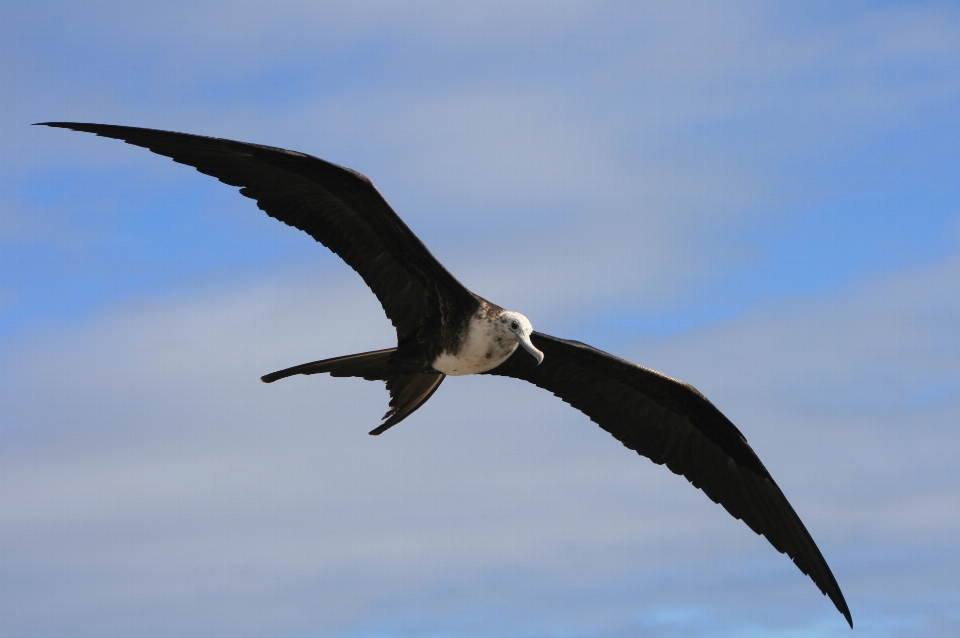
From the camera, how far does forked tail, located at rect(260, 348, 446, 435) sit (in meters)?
9.62

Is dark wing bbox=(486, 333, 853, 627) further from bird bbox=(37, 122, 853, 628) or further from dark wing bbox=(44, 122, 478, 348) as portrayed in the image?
dark wing bbox=(44, 122, 478, 348)

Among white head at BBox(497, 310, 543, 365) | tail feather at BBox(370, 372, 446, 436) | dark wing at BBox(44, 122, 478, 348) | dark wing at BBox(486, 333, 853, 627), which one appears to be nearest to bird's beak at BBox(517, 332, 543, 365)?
Answer: white head at BBox(497, 310, 543, 365)

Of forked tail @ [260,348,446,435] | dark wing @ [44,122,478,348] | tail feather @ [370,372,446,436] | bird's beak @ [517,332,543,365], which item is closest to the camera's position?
dark wing @ [44,122,478,348]

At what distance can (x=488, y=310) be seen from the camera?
31.2ft

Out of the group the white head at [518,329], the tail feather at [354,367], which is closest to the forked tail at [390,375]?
the tail feather at [354,367]

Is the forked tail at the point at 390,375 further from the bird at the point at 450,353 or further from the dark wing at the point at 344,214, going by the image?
the dark wing at the point at 344,214

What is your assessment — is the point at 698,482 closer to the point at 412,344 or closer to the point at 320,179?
the point at 412,344

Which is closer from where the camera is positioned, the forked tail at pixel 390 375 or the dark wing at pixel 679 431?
the forked tail at pixel 390 375

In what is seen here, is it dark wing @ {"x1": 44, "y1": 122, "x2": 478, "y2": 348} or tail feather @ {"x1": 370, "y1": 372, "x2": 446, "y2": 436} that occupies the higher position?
dark wing @ {"x1": 44, "y1": 122, "x2": 478, "y2": 348}

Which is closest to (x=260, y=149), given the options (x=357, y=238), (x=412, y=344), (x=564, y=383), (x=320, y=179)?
(x=320, y=179)

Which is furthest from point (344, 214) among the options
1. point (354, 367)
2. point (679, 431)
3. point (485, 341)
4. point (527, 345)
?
point (679, 431)

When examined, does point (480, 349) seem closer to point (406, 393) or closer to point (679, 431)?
point (406, 393)

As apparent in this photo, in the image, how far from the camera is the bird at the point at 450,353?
8.88m

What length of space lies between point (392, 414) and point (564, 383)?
1.54m
